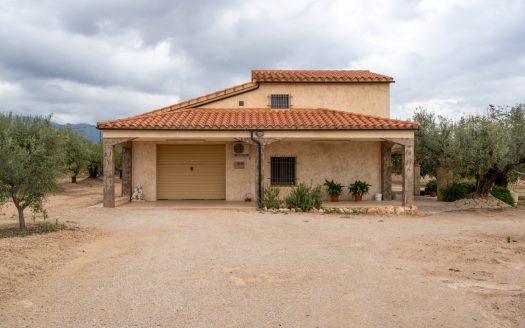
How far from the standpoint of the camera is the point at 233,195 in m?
17.5

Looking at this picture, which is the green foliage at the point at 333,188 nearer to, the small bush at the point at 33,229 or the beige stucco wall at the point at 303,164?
the beige stucco wall at the point at 303,164

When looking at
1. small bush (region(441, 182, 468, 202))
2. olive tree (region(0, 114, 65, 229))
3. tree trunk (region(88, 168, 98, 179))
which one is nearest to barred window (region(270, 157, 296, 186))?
small bush (region(441, 182, 468, 202))

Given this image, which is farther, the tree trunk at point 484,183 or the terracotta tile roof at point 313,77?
the terracotta tile roof at point 313,77

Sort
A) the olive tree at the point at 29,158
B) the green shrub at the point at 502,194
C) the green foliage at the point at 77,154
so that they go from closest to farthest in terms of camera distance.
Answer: the olive tree at the point at 29,158, the green shrub at the point at 502,194, the green foliage at the point at 77,154

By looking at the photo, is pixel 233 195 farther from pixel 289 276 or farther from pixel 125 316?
pixel 125 316

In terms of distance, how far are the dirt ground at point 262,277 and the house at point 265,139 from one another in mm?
4720

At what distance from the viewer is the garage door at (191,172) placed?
17844mm

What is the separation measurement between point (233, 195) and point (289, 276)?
11.4 m

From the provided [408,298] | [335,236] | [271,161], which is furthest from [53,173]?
[271,161]

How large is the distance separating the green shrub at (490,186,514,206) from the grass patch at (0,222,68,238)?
627 inches

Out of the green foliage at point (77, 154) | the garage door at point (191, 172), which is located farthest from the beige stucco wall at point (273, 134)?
the green foliage at point (77, 154)

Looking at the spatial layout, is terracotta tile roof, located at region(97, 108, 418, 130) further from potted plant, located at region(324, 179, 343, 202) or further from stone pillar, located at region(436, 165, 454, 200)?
stone pillar, located at region(436, 165, 454, 200)

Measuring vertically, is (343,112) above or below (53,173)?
above

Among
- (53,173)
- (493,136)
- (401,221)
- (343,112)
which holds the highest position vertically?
(343,112)
